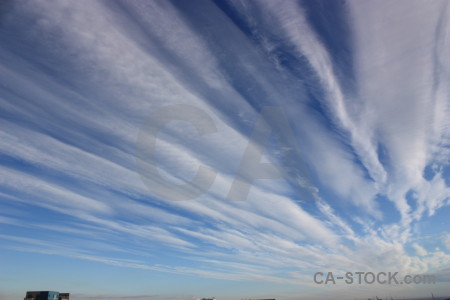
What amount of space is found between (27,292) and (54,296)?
388 inches

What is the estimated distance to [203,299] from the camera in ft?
481

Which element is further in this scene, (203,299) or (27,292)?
(203,299)

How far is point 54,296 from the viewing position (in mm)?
102750

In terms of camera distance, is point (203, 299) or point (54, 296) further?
point (203, 299)

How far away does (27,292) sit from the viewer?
333 ft

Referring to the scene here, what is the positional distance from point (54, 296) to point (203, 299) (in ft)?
244

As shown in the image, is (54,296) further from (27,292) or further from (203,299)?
(203,299)

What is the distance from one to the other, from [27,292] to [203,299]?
272ft

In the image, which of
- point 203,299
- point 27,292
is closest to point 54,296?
point 27,292

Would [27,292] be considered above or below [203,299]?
above
